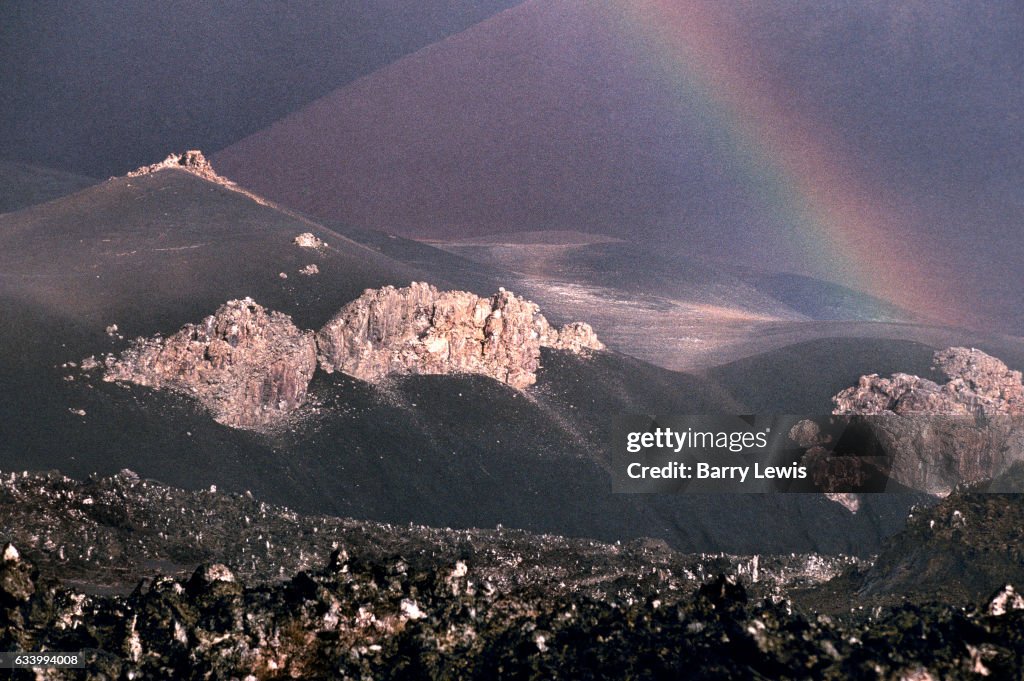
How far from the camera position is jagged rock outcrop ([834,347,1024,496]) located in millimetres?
19406

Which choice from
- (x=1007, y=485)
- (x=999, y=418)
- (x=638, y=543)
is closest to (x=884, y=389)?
(x=999, y=418)

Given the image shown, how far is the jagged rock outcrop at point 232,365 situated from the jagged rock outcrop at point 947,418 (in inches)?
509

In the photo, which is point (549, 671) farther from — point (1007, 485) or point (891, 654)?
point (1007, 485)

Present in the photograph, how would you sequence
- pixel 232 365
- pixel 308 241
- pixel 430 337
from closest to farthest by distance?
pixel 232 365, pixel 430 337, pixel 308 241

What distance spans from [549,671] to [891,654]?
1.59 meters

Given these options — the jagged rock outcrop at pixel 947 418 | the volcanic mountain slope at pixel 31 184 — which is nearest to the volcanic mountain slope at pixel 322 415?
the jagged rock outcrop at pixel 947 418

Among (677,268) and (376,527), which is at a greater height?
(677,268)

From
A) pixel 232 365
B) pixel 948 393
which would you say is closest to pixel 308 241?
pixel 232 365

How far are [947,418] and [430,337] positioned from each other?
11.9m

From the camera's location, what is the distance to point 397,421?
53.7ft

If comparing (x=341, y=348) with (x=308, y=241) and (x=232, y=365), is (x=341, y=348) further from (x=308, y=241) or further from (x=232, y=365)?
(x=308, y=241)

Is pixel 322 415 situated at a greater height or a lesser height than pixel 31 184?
lesser

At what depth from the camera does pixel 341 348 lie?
1778 cm

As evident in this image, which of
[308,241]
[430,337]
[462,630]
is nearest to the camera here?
[462,630]
